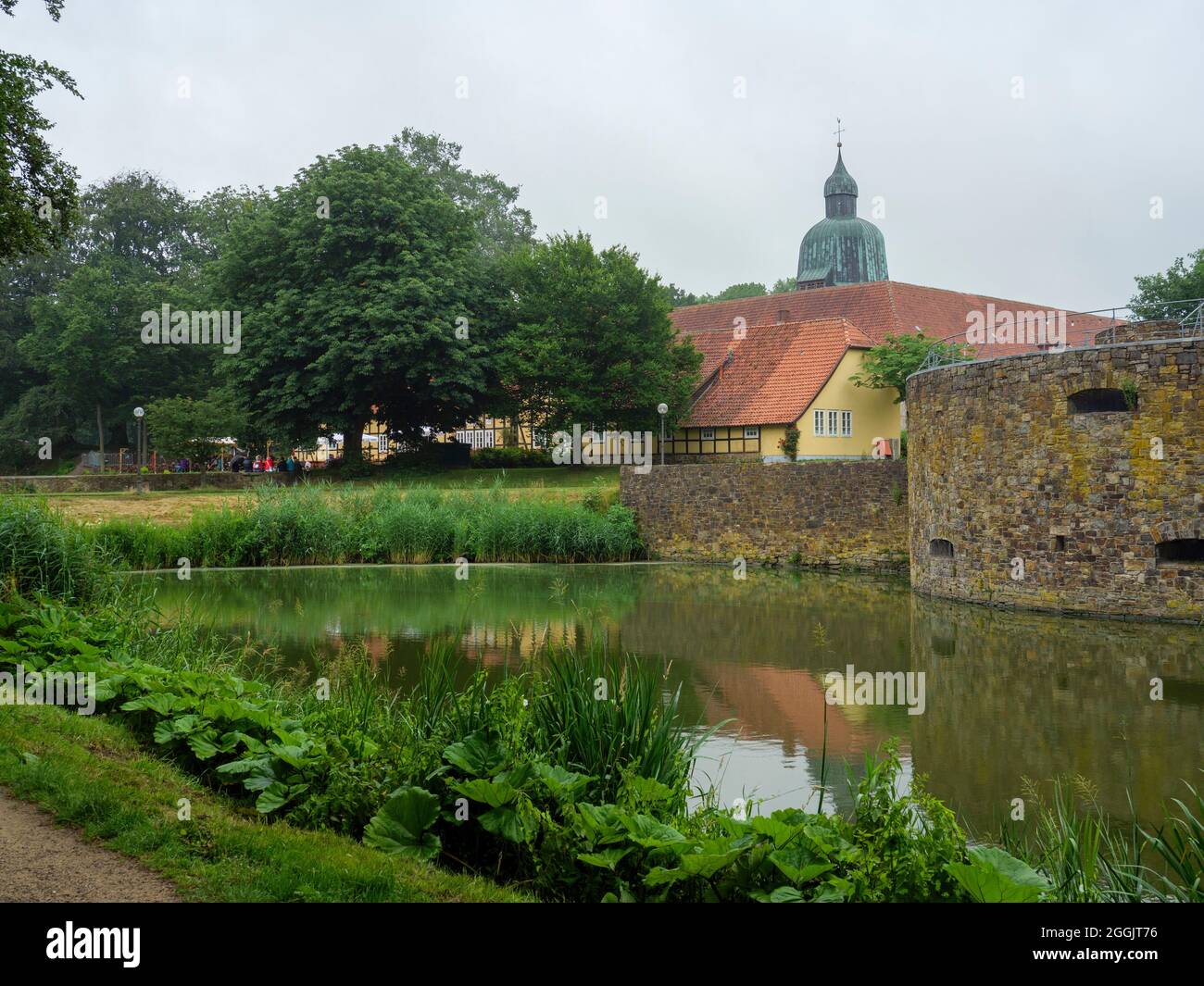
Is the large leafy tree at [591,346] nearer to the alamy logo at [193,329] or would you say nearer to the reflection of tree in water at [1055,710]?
the alamy logo at [193,329]

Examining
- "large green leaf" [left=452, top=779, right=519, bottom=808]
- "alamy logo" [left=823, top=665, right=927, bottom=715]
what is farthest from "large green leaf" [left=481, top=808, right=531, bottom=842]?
"alamy logo" [left=823, top=665, right=927, bottom=715]

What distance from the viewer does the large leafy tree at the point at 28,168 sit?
13.3 meters

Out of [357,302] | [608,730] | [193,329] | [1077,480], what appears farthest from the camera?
[193,329]

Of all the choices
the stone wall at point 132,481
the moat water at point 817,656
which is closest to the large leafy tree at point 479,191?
the stone wall at point 132,481

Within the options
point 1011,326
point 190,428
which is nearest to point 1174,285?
point 1011,326

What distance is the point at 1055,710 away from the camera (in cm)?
1079

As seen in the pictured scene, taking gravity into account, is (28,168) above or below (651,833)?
above

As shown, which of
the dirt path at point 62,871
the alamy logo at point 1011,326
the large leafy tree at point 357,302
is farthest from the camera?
the alamy logo at point 1011,326

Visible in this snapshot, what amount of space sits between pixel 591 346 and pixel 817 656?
2371 cm

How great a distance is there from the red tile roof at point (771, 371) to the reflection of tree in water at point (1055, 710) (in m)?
20.2

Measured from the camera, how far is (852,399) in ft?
123

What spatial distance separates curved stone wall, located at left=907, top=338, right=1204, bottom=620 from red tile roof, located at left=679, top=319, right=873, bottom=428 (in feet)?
54.6

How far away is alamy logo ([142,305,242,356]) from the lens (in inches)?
1481
